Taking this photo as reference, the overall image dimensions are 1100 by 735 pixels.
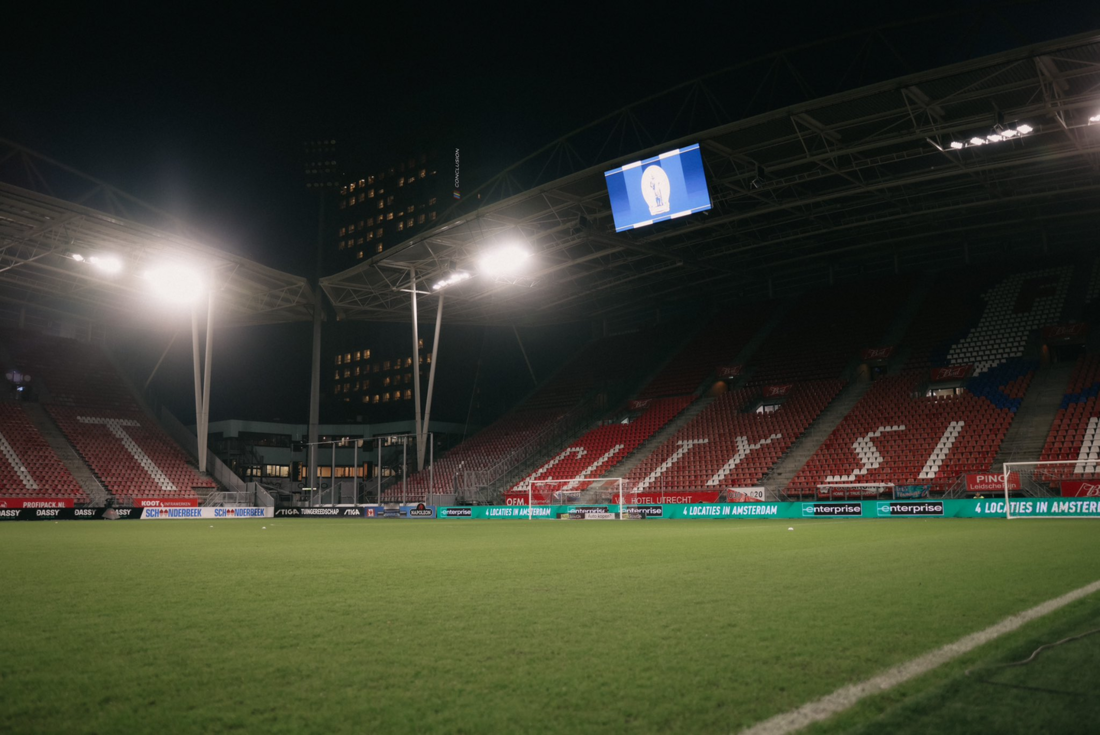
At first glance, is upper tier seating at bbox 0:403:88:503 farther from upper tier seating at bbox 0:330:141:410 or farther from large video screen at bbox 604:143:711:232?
large video screen at bbox 604:143:711:232

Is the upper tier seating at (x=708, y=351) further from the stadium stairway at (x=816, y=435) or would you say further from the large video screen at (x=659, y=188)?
the large video screen at (x=659, y=188)

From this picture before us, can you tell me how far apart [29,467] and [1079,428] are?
40965 millimetres

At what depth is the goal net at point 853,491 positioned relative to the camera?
23.6 meters

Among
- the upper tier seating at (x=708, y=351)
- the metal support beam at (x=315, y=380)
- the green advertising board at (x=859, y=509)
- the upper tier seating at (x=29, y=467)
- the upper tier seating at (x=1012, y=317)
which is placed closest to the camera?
the green advertising board at (x=859, y=509)

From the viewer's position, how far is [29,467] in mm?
32094

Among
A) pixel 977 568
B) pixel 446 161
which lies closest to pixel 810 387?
pixel 977 568

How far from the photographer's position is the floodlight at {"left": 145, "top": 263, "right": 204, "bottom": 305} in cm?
3131

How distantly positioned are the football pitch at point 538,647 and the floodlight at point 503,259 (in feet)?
73.1

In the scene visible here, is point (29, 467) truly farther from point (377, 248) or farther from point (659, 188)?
point (377, 248)

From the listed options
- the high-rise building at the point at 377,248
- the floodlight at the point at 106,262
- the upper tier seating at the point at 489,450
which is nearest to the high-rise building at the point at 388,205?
the high-rise building at the point at 377,248

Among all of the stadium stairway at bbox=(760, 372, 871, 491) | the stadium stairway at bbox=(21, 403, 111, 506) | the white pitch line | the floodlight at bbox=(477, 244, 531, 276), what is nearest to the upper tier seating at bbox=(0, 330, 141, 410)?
the stadium stairway at bbox=(21, 403, 111, 506)

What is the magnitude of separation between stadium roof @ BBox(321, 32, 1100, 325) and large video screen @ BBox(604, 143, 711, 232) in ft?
1.43

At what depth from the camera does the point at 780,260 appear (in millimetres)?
36219

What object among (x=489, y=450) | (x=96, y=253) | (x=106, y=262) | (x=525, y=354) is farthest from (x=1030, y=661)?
(x=525, y=354)
